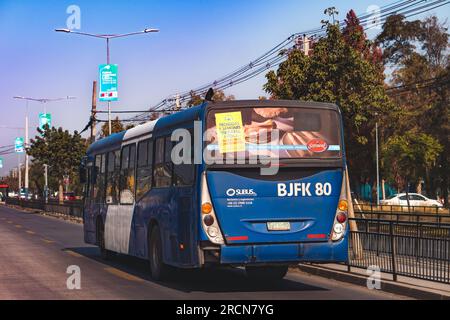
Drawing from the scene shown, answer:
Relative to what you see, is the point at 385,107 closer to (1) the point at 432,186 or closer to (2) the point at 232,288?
(2) the point at 232,288

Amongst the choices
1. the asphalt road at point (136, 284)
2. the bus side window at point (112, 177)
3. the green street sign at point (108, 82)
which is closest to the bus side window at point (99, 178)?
the bus side window at point (112, 177)

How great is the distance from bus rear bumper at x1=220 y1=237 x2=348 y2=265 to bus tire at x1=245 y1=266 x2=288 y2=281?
1.98 metres

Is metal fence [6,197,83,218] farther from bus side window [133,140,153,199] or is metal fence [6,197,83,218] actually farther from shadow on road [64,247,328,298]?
bus side window [133,140,153,199]

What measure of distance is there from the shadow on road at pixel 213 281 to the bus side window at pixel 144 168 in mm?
1781

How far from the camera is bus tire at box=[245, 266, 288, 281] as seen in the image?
14.9m

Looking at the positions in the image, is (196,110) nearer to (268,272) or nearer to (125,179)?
A: (268,272)

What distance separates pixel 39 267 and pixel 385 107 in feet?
43.8

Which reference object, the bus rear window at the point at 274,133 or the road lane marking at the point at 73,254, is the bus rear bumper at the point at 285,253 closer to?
the bus rear window at the point at 274,133

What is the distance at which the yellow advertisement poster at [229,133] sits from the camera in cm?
1262

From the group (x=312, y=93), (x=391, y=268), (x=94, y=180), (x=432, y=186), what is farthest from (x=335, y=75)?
(x=432, y=186)

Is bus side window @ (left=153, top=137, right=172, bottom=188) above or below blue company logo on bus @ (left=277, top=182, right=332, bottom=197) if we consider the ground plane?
above

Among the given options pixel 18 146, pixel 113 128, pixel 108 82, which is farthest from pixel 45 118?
pixel 108 82

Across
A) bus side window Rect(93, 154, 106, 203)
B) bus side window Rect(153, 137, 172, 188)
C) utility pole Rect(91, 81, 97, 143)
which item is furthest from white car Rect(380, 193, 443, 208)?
bus side window Rect(153, 137, 172, 188)

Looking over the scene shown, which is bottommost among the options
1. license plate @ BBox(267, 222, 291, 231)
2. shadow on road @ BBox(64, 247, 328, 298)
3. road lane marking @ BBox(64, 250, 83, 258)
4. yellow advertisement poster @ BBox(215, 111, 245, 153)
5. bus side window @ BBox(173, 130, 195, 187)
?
road lane marking @ BBox(64, 250, 83, 258)
